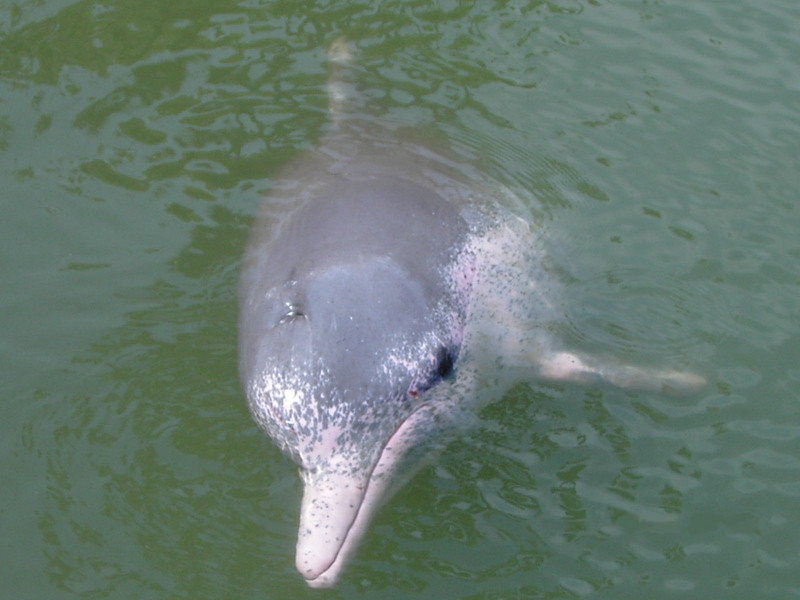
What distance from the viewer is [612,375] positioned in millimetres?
8000

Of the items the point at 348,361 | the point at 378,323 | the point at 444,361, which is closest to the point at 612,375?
the point at 444,361

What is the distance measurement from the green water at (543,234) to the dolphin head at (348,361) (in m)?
0.60

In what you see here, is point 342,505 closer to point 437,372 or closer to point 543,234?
point 437,372

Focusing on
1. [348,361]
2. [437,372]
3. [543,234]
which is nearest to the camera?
[348,361]

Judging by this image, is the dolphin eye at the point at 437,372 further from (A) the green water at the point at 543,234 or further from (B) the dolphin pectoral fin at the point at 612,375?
(B) the dolphin pectoral fin at the point at 612,375

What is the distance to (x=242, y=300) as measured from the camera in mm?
8016

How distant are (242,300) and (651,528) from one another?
369cm

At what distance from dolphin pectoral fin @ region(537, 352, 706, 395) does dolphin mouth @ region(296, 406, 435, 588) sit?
5.00ft

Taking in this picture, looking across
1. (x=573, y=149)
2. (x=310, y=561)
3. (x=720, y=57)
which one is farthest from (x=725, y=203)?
Answer: (x=310, y=561)

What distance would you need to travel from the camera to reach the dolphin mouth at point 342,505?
240 inches

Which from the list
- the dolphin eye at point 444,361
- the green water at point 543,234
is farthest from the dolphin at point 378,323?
the green water at point 543,234

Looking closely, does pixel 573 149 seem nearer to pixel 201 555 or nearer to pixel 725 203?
pixel 725 203

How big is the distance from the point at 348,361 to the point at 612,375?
8.61 ft

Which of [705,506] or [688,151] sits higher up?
[688,151]
